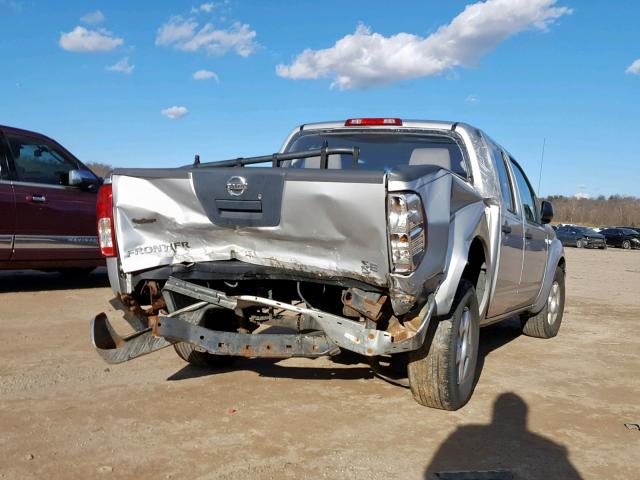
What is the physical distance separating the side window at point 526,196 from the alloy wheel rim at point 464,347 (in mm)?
1960

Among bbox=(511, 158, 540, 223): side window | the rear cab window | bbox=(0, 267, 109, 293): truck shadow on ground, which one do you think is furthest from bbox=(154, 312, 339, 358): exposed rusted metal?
bbox=(0, 267, 109, 293): truck shadow on ground

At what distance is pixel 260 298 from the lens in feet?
12.8

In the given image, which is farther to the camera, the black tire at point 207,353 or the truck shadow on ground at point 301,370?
the truck shadow on ground at point 301,370

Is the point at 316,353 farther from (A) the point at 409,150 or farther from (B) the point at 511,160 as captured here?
(B) the point at 511,160

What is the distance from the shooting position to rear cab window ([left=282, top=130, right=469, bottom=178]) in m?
5.07

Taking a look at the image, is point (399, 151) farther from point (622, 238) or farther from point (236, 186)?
point (622, 238)

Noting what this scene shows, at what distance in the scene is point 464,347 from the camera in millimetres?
4352

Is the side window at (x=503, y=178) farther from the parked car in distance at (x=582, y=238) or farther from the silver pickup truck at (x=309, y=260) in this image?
the parked car in distance at (x=582, y=238)

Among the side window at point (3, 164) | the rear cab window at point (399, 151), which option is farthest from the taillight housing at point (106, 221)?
the side window at point (3, 164)

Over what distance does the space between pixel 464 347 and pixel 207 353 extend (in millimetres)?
1915

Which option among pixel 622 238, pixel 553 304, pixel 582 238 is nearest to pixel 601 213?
pixel 622 238

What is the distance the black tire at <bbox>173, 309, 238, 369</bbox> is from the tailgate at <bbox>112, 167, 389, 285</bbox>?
1.96ft

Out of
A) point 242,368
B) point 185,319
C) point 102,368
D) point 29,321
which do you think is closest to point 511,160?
point 242,368

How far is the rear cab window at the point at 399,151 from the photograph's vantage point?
5.07 meters
